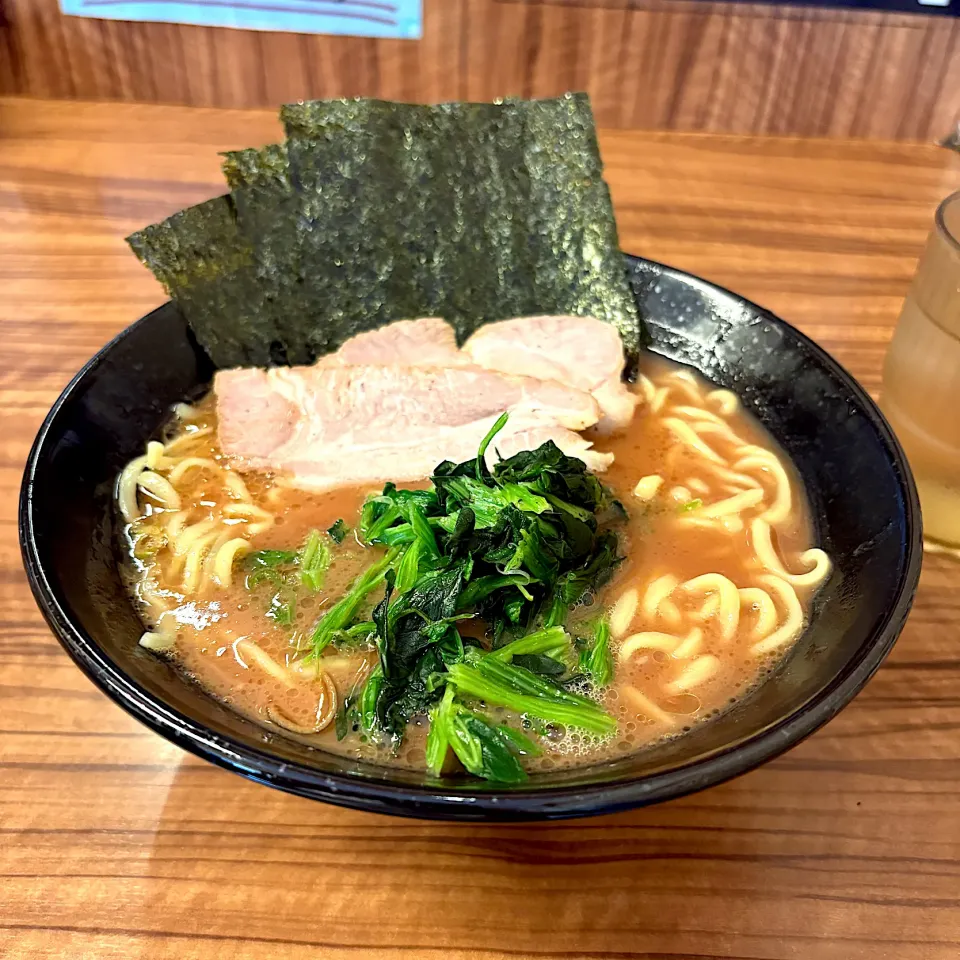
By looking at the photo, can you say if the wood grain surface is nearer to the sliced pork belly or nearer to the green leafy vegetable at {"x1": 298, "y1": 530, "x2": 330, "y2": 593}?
the sliced pork belly

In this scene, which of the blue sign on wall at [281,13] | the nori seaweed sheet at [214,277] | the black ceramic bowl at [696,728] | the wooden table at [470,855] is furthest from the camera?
the blue sign on wall at [281,13]

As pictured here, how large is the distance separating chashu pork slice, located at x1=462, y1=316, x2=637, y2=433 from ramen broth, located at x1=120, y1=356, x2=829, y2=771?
0.07m

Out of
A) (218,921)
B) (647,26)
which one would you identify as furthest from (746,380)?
(647,26)

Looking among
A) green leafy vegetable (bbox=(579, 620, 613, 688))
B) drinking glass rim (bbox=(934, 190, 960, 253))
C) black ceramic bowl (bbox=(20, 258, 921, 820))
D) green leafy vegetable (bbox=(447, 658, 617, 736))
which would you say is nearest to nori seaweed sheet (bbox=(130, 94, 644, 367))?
black ceramic bowl (bbox=(20, 258, 921, 820))

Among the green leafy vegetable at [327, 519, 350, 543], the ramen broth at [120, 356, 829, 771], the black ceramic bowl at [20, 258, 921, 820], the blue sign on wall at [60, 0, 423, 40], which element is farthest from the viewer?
the blue sign on wall at [60, 0, 423, 40]

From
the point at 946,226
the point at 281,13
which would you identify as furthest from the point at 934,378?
the point at 281,13

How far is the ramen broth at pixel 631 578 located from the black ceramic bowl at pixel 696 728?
0.14ft

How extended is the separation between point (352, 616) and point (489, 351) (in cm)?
72

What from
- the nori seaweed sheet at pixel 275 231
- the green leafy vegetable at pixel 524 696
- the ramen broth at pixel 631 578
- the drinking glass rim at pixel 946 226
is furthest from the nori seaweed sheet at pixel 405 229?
the green leafy vegetable at pixel 524 696

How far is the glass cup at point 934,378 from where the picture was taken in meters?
1.42

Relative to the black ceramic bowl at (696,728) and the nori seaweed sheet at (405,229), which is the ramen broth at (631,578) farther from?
the nori seaweed sheet at (405,229)

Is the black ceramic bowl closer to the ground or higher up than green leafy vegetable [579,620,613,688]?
higher up

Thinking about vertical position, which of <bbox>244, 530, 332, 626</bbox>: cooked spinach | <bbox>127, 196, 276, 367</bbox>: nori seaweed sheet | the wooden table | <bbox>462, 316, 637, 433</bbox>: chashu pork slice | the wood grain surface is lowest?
the wooden table

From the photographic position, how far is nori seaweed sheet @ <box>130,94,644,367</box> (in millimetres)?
1624
